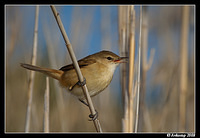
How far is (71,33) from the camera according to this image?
113 inches

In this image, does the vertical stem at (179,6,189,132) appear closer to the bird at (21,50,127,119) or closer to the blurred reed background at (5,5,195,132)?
the blurred reed background at (5,5,195,132)

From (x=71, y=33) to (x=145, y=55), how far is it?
40.1 inches

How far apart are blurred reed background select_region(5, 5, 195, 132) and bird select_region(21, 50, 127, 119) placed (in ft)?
0.97

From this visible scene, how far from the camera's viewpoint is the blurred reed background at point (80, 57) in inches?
107

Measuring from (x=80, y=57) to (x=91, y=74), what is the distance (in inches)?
35.4

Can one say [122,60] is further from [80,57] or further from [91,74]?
[80,57]

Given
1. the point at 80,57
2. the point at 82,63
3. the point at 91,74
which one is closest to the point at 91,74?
the point at 91,74

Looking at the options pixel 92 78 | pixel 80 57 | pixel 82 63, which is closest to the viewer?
pixel 92 78

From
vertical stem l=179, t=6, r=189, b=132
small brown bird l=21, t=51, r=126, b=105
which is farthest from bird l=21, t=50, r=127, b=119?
vertical stem l=179, t=6, r=189, b=132

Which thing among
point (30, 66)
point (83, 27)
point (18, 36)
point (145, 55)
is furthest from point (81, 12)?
point (30, 66)

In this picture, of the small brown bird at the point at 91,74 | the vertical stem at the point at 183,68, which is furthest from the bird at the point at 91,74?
the vertical stem at the point at 183,68

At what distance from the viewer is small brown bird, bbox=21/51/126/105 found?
2.19m

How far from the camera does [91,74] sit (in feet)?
7.28
